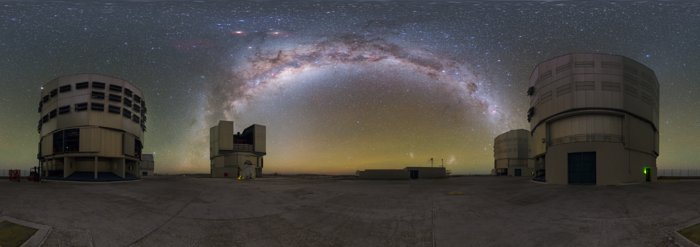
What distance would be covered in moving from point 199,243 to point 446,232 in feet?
42.7

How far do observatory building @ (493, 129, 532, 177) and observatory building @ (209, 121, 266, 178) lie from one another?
208ft

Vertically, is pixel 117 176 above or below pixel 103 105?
below

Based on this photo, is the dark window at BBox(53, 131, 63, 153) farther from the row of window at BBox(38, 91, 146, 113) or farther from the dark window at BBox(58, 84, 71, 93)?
the row of window at BBox(38, 91, 146, 113)

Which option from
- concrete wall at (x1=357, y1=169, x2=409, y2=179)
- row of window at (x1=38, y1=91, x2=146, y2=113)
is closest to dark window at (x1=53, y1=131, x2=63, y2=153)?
row of window at (x1=38, y1=91, x2=146, y2=113)

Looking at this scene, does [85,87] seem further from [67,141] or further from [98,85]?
[67,141]

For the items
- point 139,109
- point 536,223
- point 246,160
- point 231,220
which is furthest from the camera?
point 246,160

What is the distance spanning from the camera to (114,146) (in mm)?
52312

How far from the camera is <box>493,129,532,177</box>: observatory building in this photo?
341ft

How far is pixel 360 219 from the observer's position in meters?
24.9

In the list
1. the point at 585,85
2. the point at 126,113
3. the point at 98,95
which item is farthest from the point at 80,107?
the point at 585,85

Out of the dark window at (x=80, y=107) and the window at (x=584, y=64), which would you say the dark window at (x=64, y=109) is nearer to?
the dark window at (x=80, y=107)

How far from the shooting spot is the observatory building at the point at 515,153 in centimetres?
10406

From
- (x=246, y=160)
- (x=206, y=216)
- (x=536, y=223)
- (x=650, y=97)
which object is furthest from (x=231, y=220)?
(x=246, y=160)

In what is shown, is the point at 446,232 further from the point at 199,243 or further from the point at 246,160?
the point at 246,160
